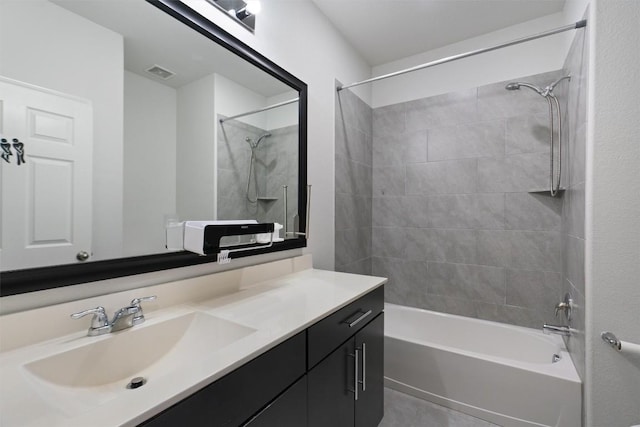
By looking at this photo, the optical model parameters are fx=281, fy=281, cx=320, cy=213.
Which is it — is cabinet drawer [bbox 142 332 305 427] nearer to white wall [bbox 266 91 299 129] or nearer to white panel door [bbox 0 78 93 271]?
white panel door [bbox 0 78 93 271]

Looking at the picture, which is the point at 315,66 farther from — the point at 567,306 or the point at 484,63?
the point at 567,306

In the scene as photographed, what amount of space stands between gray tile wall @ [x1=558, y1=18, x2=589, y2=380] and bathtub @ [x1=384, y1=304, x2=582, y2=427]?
0.17 metres

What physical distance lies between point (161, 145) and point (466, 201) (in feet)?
7.29

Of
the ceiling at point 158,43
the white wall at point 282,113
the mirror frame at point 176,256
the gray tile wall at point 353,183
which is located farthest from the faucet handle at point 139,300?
the gray tile wall at point 353,183

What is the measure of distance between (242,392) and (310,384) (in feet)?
1.06

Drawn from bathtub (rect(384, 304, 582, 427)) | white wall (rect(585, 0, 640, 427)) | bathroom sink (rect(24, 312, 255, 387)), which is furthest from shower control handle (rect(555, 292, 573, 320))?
bathroom sink (rect(24, 312, 255, 387))

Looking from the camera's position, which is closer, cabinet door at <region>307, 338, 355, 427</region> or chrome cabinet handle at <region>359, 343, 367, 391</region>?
cabinet door at <region>307, 338, 355, 427</region>

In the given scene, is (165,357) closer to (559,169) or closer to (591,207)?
(591,207)

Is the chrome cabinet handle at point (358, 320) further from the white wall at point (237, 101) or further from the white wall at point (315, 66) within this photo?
the white wall at point (237, 101)

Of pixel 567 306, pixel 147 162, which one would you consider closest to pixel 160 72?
pixel 147 162

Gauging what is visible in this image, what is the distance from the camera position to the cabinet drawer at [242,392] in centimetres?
59

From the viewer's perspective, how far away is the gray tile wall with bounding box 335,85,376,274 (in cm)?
222

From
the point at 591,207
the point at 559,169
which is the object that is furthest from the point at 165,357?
the point at 559,169

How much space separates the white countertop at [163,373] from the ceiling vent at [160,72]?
2.94 feet
